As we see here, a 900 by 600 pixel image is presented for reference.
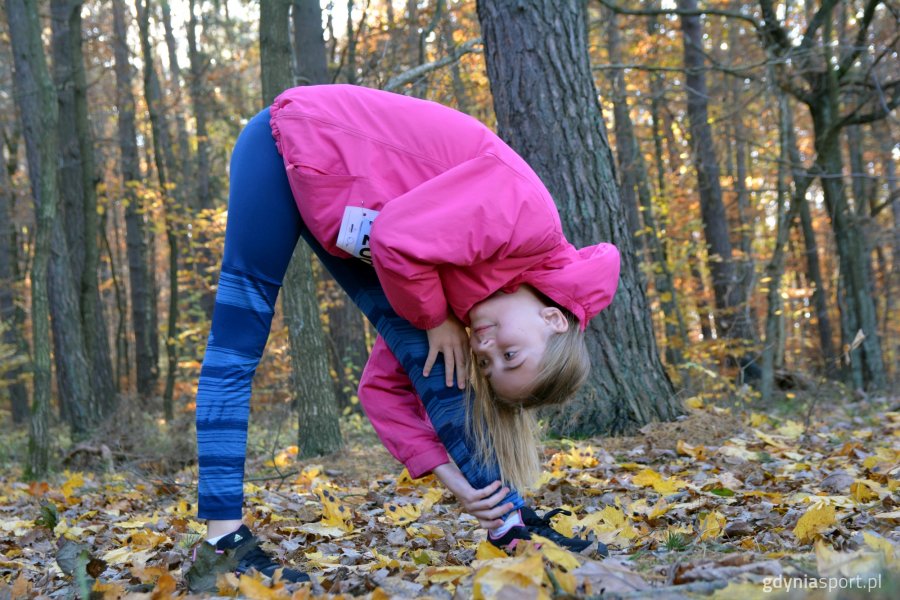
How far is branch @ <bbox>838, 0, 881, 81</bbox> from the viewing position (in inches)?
356

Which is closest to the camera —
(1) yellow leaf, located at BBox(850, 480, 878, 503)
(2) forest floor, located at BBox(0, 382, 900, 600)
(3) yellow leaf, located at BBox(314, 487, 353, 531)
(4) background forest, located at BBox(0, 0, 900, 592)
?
(2) forest floor, located at BBox(0, 382, 900, 600)

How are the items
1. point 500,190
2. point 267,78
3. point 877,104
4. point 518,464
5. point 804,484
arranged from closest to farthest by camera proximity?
point 500,190, point 518,464, point 804,484, point 267,78, point 877,104

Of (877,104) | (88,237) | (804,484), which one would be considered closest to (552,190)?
(804,484)

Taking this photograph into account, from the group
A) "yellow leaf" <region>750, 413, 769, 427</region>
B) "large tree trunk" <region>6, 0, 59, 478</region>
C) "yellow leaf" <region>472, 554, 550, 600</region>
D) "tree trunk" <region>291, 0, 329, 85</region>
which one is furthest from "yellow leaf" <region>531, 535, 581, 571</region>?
"tree trunk" <region>291, 0, 329, 85</region>

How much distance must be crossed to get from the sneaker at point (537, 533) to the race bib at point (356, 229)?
954mm

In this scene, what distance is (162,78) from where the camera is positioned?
69.2 feet

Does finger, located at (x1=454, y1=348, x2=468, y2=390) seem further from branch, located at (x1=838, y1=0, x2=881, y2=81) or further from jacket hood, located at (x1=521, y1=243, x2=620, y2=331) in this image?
branch, located at (x1=838, y1=0, x2=881, y2=81)

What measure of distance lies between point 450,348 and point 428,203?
0.49m

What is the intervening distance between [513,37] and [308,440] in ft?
10.4

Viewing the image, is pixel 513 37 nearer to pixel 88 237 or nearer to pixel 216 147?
pixel 88 237

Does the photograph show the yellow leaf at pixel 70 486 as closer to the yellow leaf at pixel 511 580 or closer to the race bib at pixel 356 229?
the race bib at pixel 356 229

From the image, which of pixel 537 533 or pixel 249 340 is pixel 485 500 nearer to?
pixel 537 533

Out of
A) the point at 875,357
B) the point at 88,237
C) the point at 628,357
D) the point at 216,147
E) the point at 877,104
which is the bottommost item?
the point at 875,357

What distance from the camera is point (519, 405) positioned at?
253cm
